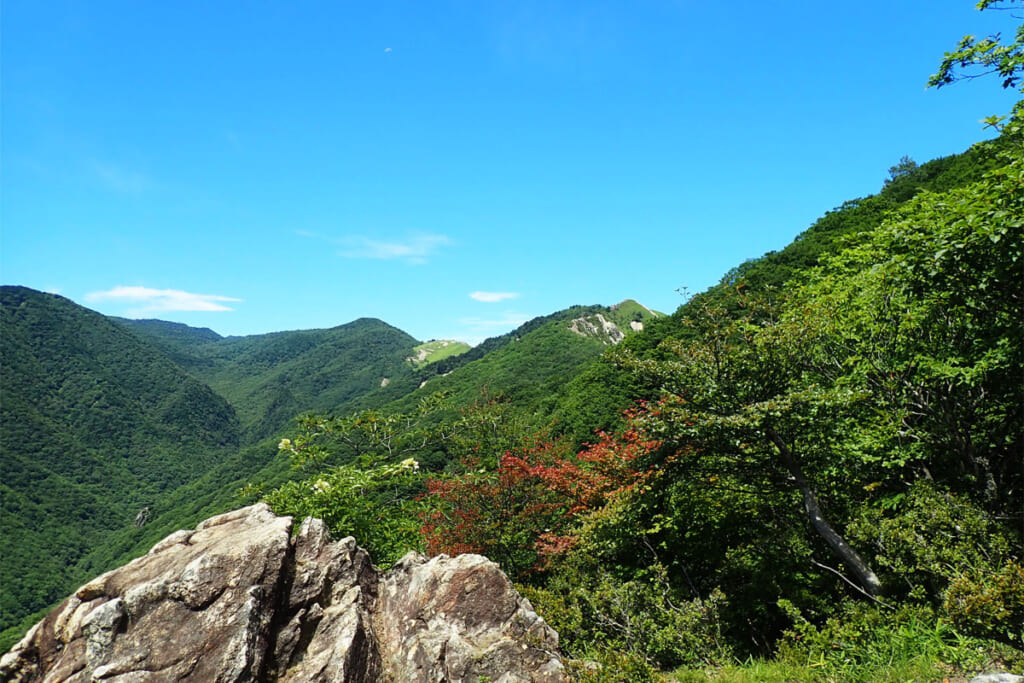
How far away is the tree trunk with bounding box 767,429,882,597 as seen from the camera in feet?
23.9

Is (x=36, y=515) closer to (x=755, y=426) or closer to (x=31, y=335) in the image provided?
(x=31, y=335)

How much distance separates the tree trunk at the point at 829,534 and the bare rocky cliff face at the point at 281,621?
465 centimetres

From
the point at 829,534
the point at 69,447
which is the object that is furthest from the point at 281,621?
the point at 69,447

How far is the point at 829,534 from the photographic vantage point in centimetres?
771

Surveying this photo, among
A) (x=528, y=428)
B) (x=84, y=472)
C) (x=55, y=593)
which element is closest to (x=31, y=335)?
(x=84, y=472)

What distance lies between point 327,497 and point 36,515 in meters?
150

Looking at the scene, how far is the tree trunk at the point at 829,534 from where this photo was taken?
729 cm

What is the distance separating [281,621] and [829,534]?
801 cm

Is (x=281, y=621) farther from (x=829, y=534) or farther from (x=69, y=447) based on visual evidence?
(x=69, y=447)

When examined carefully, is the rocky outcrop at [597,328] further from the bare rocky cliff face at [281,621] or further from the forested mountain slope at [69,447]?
the bare rocky cliff face at [281,621]

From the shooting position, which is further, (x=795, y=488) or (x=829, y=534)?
(x=795, y=488)

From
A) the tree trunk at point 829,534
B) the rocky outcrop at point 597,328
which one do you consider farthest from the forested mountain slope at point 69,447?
the rocky outcrop at point 597,328

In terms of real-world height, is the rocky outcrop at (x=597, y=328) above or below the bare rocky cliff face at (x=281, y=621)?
above

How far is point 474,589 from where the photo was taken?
6.53 metres
